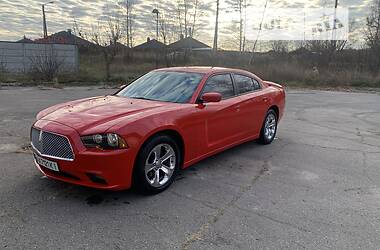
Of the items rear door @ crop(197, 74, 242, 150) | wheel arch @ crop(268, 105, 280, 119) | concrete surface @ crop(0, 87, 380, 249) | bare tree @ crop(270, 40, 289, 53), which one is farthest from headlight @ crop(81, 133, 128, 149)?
bare tree @ crop(270, 40, 289, 53)

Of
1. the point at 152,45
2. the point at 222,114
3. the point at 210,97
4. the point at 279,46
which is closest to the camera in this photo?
the point at 210,97

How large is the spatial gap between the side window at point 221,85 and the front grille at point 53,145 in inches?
82.3

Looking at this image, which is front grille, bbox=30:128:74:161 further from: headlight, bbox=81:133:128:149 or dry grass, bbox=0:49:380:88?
dry grass, bbox=0:49:380:88

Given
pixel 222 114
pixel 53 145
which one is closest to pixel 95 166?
pixel 53 145

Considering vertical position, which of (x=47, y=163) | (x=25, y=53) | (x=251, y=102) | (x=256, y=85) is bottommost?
(x=47, y=163)

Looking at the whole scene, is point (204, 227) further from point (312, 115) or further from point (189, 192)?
point (312, 115)

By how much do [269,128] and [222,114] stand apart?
2032 millimetres

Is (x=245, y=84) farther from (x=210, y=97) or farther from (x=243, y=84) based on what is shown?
(x=210, y=97)

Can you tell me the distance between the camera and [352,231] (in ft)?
10.7

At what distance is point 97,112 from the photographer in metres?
4.00

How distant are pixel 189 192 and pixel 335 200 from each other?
174cm

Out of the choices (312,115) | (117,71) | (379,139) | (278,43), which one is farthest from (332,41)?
(379,139)

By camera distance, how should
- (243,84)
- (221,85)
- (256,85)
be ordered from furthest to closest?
(256,85), (243,84), (221,85)

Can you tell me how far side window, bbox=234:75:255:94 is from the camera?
18.6 ft
